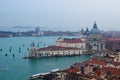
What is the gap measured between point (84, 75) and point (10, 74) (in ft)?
8.85

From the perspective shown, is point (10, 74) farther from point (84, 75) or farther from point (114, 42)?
point (114, 42)

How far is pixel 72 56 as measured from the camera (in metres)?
15.0

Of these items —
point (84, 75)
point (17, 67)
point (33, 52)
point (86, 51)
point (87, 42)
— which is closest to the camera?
point (84, 75)

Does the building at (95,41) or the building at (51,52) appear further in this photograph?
the building at (95,41)

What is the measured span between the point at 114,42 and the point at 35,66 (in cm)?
777

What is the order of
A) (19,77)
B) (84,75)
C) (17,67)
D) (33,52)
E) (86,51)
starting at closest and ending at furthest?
1. (84,75)
2. (19,77)
3. (17,67)
4. (33,52)
5. (86,51)

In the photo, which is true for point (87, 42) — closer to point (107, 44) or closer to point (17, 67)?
point (107, 44)

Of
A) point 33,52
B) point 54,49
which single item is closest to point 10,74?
point 33,52

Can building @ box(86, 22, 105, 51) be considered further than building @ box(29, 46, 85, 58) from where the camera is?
Yes

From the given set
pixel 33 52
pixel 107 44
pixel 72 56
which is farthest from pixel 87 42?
pixel 33 52

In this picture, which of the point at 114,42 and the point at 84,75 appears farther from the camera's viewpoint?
the point at 114,42

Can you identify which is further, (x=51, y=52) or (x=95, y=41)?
(x=95, y=41)

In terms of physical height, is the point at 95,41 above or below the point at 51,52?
above

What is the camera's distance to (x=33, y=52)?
1413cm
